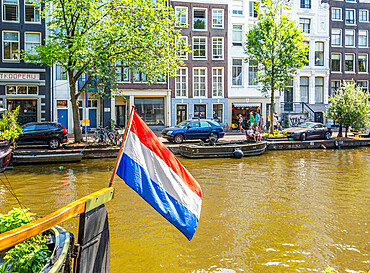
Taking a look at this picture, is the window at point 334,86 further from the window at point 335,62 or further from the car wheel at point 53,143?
the car wheel at point 53,143

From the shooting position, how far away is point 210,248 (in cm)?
726

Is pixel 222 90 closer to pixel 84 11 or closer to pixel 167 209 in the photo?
pixel 84 11

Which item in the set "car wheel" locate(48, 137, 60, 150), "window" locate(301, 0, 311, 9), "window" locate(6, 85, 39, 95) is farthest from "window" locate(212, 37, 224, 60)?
"car wheel" locate(48, 137, 60, 150)

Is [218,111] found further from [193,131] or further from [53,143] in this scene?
[53,143]

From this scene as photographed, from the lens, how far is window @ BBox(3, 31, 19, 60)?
28453mm

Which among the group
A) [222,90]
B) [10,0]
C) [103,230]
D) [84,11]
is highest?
[10,0]

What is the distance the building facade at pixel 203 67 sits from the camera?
35.7m

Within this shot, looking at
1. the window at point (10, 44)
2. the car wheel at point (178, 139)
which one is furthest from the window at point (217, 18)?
the window at point (10, 44)

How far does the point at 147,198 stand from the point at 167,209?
0.87 feet

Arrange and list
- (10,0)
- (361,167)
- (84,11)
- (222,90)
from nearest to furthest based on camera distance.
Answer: (361,167) < (84,11) < (10,0) < (222,90)

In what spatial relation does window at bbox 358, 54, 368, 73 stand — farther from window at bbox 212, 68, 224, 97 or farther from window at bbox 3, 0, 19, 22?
window at bbox 3, 0, 19, 22

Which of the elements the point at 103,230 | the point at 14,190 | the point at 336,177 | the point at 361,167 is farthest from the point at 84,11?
the point at 103,230

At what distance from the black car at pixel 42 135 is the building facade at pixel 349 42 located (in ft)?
105

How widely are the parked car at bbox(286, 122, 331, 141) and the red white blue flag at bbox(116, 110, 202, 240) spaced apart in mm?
23434
